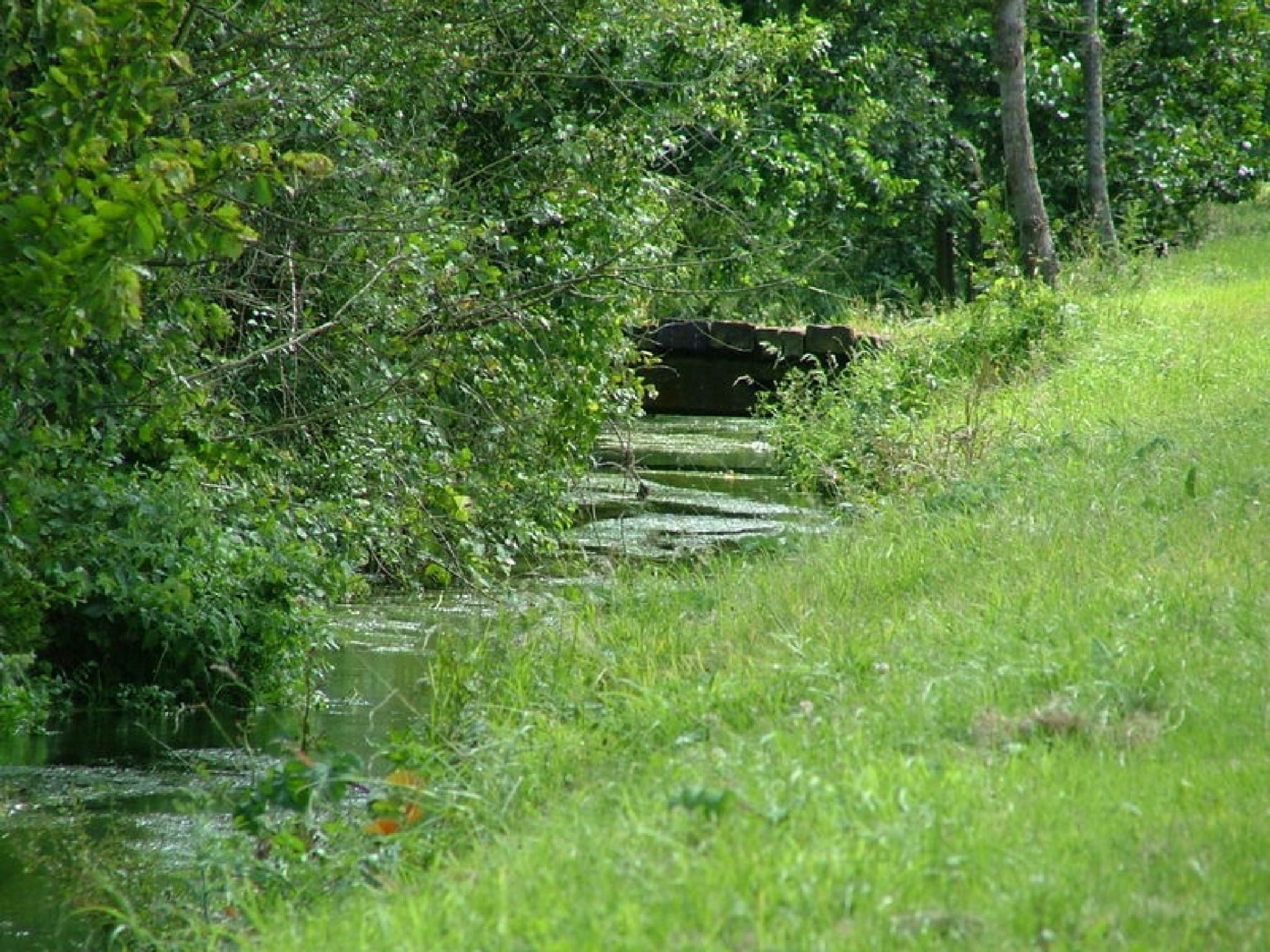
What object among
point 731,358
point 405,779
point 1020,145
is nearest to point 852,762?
point 405,779

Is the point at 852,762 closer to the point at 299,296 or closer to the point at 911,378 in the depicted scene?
the point at 299,296

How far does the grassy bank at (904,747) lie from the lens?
3.33 meters

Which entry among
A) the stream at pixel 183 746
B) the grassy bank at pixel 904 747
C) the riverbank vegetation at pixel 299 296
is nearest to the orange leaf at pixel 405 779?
the grassy bank at pixel 904 747

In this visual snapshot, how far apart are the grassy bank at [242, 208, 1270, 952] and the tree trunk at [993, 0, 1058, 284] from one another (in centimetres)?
1047

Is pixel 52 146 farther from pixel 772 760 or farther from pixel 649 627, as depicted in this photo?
pixel 772 760

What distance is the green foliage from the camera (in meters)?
14.6

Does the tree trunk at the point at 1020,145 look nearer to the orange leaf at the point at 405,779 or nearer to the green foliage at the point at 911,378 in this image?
the green foliage at the point at 911,378

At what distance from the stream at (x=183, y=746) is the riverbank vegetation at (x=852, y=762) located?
40 cm

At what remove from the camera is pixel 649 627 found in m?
6.61

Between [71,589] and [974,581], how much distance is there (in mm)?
4225

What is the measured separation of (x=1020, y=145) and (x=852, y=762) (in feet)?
49.4

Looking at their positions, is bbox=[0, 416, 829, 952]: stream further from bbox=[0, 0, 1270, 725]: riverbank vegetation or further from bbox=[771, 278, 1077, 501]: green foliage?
bbox=[771, 278, 1077, 501]: green foliage

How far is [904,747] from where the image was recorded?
14.3ft

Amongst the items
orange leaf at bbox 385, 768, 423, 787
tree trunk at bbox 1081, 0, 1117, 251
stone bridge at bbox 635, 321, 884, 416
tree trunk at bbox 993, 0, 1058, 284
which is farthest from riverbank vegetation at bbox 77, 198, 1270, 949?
tree trunk at bbox 1081, 0, 1117, 251
